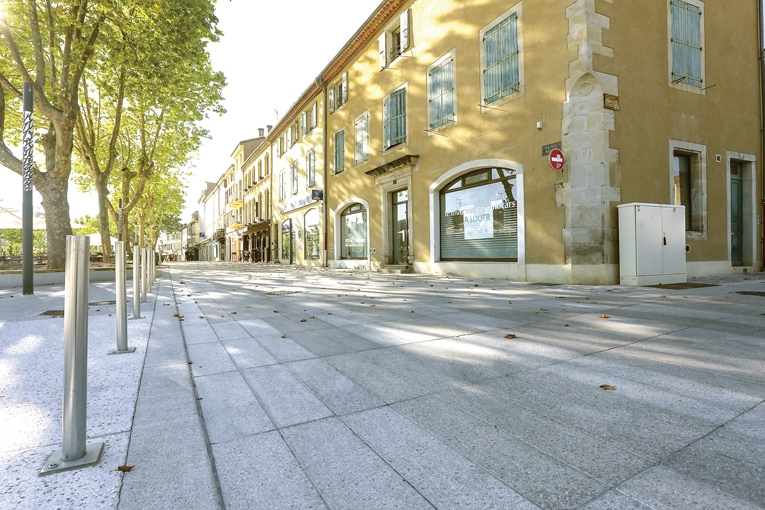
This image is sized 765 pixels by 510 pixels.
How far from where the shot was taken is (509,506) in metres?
1.38

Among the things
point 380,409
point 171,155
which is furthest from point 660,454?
point 171,155

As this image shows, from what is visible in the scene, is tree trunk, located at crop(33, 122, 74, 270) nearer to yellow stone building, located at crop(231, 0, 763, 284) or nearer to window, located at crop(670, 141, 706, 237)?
yellow stone building, located at crop(231, 0, 763, 284)

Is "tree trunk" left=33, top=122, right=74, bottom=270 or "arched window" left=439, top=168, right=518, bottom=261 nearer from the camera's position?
"arched window" left=439, top=168, right=518, bottom=261

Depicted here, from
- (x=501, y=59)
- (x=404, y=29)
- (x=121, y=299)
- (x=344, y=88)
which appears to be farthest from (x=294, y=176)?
(x=121, y=299)

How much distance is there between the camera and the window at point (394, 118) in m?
14.4

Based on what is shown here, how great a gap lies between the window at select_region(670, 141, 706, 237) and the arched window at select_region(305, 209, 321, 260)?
16083 millimetres

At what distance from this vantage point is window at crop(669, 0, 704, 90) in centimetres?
980

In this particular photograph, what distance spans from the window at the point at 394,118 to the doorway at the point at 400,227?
2.02 meters

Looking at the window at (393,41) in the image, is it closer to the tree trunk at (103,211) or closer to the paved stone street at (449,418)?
the tree trunk at (103,211)

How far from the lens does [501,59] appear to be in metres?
10.4

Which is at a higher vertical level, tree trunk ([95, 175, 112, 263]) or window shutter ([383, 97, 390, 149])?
window shutter ([383, 97, 390, 149])

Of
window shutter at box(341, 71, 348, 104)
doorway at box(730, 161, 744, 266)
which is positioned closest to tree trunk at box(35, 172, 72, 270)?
window shutter at box(341, 71, 348, 104)

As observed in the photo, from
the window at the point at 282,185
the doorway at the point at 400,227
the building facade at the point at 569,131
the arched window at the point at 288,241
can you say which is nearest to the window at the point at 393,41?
the building facade at the point at 569,131

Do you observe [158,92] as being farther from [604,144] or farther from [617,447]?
[617,447]
